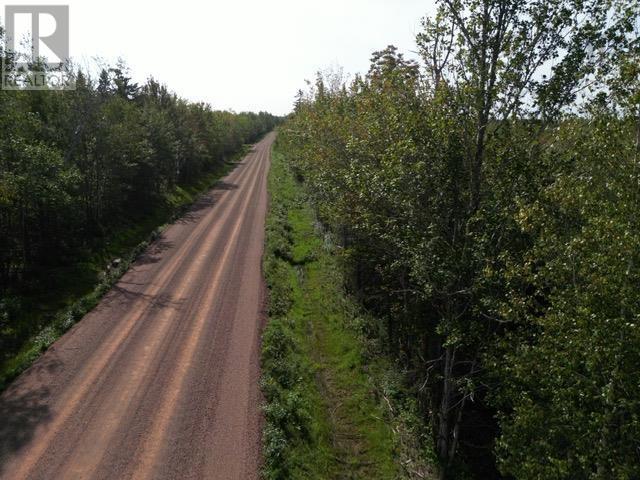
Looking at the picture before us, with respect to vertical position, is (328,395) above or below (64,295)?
below

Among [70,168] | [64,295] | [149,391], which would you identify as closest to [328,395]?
[149,391]

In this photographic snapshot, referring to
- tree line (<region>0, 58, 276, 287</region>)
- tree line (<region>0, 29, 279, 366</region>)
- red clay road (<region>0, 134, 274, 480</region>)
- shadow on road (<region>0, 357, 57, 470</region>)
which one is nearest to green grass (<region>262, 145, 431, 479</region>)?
red clay road (<region>0, 134, 274, 480</region>)

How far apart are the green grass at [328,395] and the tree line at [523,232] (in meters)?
1.56

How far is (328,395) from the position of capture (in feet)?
64.7

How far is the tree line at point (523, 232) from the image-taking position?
8.96 m

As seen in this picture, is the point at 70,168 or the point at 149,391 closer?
the point at 149,391

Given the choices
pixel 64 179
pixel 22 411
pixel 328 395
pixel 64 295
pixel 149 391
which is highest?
pixel 64 179

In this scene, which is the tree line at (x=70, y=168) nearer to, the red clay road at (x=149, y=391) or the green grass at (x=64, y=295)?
the green grass at (x=64, y=295)

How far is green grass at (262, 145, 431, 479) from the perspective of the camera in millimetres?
15859

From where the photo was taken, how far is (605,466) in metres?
9.61

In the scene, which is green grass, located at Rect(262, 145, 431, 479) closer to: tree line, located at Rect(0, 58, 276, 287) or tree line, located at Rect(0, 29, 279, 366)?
tree line, located at Rect(0, 29, 279, 366)

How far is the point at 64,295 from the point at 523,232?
25644 millimetres

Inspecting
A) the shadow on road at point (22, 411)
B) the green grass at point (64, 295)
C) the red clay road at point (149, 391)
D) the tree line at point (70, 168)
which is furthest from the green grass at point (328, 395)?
the tree line at point (70, 168)

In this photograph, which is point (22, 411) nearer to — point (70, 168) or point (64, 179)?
point (64, 179)
